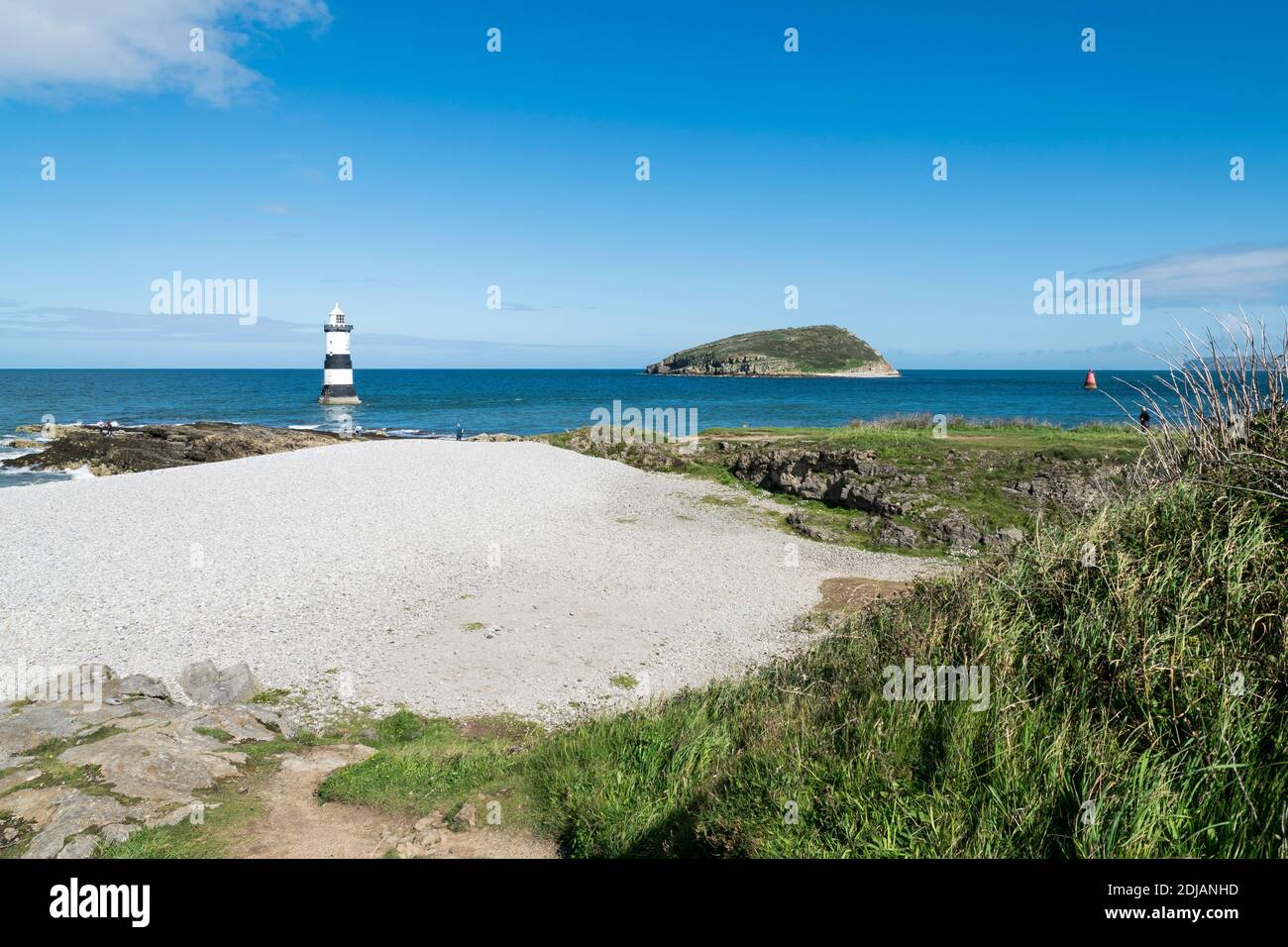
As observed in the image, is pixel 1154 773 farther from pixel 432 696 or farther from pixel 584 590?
pixel 584 590

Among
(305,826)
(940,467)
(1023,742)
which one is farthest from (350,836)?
(940,467)

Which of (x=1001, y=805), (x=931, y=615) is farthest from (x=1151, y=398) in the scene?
(x=1001, y=805)

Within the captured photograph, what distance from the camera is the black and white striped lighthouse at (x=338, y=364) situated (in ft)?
229

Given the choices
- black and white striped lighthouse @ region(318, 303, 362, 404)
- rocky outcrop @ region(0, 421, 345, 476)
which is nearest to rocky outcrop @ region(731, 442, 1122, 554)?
rocky outcrop @ region(0, 421, 345, 476)

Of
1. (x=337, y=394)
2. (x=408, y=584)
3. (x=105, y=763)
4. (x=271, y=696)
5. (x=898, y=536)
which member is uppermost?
(x=337, y=394)

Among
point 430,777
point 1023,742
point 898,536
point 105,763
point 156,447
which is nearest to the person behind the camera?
point 1023,742

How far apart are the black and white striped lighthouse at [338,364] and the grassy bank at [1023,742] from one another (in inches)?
2757

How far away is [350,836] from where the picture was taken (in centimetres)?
650

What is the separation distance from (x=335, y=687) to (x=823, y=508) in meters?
18.1

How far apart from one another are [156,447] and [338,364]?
37.9 meters

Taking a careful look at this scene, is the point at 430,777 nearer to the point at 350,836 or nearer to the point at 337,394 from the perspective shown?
the point at 350,836

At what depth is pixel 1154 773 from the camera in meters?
4.75

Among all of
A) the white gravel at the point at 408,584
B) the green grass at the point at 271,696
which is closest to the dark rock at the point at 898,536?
the white gravel at the point at 408,584
